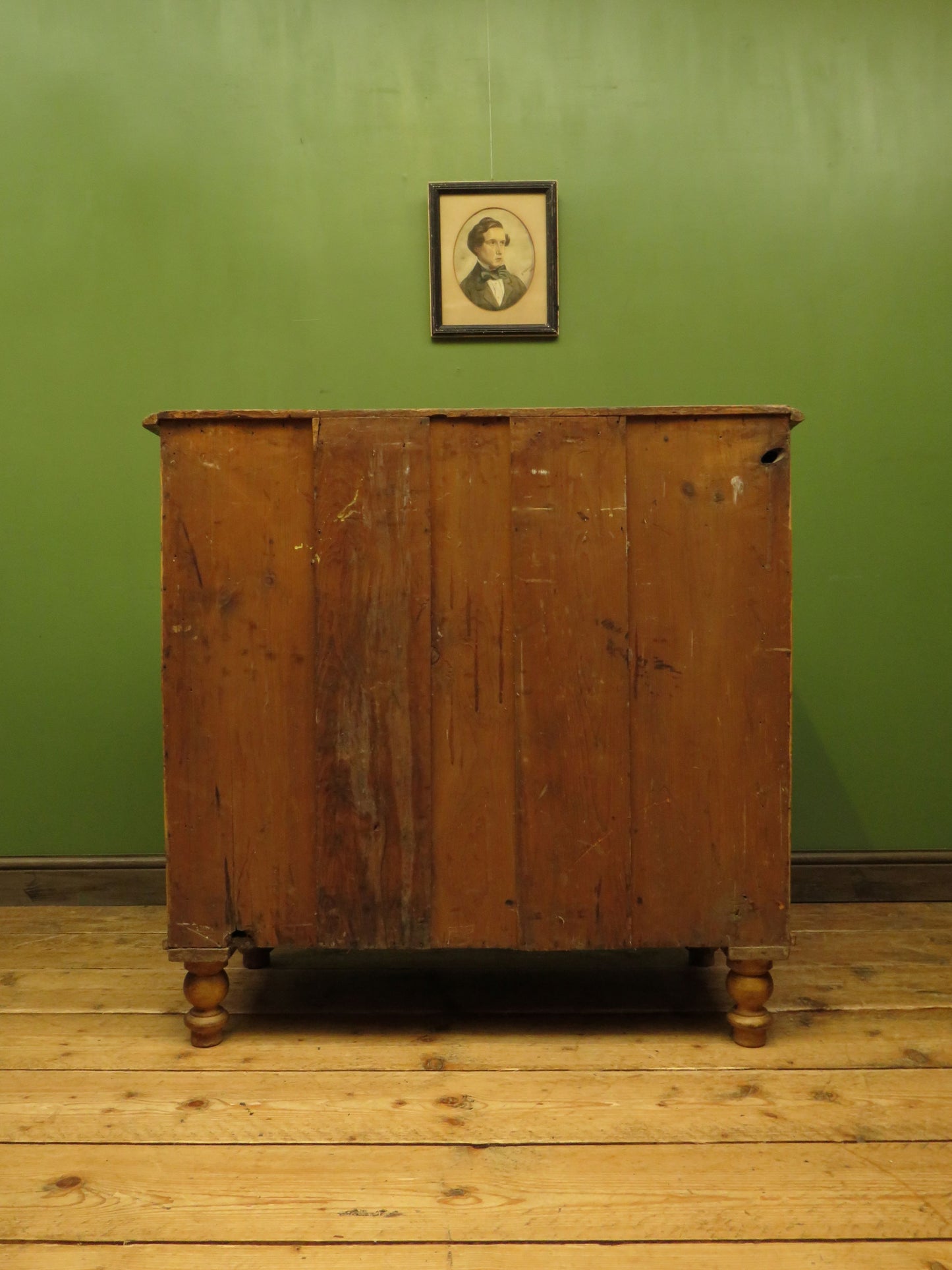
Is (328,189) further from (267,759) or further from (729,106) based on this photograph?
(267,759)

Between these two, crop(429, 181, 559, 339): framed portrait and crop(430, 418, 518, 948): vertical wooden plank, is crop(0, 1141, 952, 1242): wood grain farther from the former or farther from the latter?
crop(429, 181, 559, 339): framed portrait

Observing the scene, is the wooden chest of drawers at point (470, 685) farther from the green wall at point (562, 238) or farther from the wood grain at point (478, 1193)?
the green wall at point (562, 238)

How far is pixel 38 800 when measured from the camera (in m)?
2.02

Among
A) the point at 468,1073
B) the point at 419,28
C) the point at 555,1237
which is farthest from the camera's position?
the point at 419,28

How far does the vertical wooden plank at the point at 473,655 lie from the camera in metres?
1.30

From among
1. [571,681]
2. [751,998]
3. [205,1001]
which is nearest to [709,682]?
[571,681]

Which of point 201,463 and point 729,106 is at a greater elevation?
point 729,106

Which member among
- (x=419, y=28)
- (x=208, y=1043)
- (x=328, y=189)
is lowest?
(x=208, y=1043)

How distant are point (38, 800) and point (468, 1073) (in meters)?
1.28

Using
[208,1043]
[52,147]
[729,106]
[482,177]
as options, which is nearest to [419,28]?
[482,177]

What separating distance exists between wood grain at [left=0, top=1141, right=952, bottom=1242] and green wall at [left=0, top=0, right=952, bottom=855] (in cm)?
118

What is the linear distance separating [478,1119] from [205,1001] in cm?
47

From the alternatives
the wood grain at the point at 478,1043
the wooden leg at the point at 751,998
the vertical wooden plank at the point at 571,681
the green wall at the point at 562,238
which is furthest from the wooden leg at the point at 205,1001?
the green wall at the point at 562,238

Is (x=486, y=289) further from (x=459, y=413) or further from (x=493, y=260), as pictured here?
(x=459, y=413)
